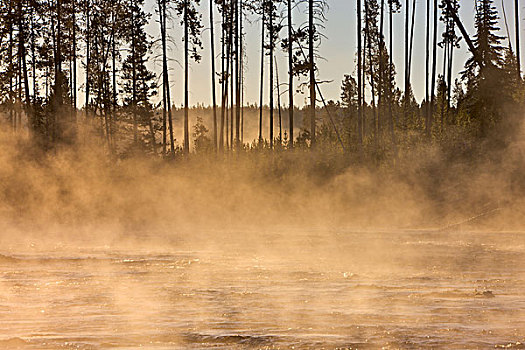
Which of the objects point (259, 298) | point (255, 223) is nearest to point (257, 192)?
point (255, 223)

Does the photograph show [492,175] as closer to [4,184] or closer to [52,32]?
[4,184]

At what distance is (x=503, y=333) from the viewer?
21.7 ft

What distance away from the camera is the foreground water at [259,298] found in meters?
6.48

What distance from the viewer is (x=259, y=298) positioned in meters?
9.04

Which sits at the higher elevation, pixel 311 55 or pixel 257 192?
pixel 311 55

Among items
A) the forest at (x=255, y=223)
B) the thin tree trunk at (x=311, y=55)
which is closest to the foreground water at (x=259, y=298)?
the forest at (x=255, y=223)

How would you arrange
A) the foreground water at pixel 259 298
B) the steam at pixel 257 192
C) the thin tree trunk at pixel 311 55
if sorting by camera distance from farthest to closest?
1. the thin tree trunk at pixel 311 55
2. the steam at pixel 257 192
3. the foreground water at pixel 259 298

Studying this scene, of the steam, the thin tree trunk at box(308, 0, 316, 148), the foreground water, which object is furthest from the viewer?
the thin tree trunk at box(308, 0, 316, 148)

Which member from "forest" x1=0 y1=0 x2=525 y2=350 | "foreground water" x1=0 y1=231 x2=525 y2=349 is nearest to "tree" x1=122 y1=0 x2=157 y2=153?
"forest" x1=0 y1=0 x2=525 y2=350

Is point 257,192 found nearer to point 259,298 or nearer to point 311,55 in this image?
point 311,55

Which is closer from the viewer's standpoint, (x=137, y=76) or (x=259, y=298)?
(x=259, y=298)

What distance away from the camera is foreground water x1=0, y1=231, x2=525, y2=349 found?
6484 mm

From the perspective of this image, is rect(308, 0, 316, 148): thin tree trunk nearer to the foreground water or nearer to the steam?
the steam

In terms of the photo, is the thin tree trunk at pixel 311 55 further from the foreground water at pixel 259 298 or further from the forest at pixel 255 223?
the foreground water at pixel 259 298
